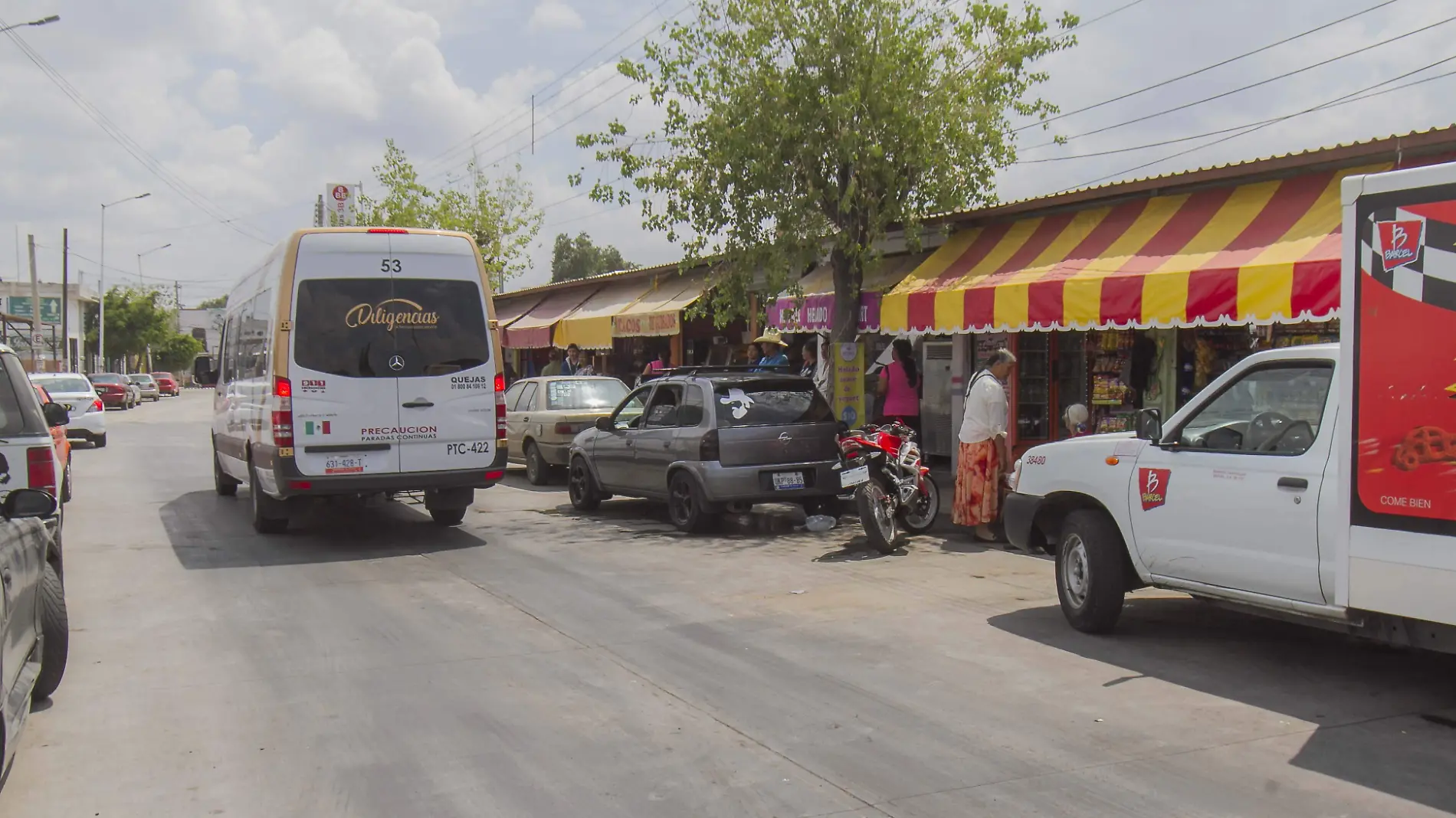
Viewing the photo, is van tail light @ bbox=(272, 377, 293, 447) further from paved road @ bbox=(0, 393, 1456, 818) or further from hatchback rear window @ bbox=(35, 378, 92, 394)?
hatchback rear window @ bbox=(35, 378, 92, 394)

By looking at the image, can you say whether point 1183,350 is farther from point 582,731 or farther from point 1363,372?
point 582,731

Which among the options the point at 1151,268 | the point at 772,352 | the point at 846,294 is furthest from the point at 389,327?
the point at 1151,268

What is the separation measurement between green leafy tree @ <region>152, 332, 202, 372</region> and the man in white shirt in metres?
90.7

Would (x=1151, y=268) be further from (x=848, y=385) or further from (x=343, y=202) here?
(x=343, y=202)

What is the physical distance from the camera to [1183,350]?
12.6m

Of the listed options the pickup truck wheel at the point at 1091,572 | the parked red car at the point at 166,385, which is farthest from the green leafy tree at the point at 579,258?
the pickup truck wheel at the point at 1091,572

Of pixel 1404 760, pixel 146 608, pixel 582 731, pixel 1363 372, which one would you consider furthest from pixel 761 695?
pixel 146 608

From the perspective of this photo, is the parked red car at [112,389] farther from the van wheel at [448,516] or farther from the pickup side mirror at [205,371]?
the van wheel at [448,516]

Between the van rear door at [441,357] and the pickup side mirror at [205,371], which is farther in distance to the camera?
the pickup side mirror at [205,371]

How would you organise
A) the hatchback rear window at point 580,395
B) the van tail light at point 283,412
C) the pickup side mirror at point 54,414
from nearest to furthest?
1. the pickup side mirror at point 54,414
2. the van tail light at point 283,412
3. the hatchback rear window at point 580,395

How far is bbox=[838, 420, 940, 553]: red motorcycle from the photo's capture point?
34.0 feet

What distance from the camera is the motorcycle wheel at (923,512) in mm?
11508

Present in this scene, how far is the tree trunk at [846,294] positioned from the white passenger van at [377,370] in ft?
16.2

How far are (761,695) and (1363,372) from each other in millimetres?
3239
